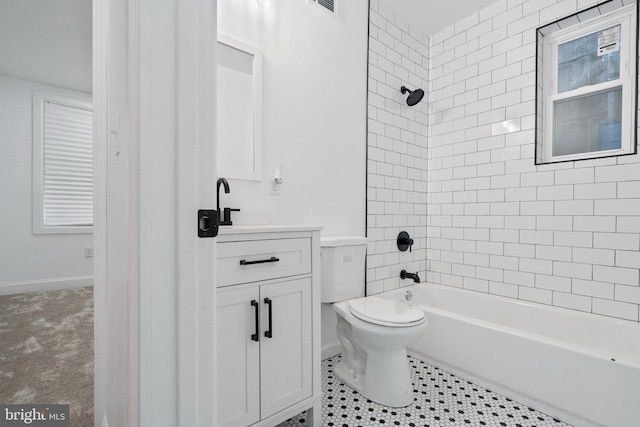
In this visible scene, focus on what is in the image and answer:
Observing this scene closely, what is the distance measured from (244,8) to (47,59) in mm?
3022

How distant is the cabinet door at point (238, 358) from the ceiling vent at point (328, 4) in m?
1.98

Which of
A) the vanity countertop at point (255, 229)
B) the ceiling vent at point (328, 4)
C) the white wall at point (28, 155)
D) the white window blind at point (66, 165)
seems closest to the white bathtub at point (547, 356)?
the vanity countertop at point (255, 229)

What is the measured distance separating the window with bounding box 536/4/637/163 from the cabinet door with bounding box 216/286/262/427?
7.49ft

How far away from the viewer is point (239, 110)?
1.79m

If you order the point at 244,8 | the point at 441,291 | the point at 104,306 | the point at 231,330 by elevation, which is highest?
the point at 244,8

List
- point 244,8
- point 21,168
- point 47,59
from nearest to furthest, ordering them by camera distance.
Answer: point 244,8
point 47,59
point 21,168

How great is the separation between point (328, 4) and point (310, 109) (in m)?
0.79

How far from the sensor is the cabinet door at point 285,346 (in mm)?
1321

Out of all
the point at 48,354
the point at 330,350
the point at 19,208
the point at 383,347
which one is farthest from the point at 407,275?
the point at 19,208

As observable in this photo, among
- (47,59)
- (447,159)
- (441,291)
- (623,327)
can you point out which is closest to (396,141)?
(447,159)

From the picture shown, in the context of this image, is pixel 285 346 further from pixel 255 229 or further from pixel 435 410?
pixel 435 410

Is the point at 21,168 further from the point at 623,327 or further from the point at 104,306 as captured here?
the point at 623,327

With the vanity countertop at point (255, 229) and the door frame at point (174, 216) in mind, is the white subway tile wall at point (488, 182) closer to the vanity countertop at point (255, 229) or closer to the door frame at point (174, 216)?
the vanity countertop at point (255, 229)

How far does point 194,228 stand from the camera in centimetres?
59
